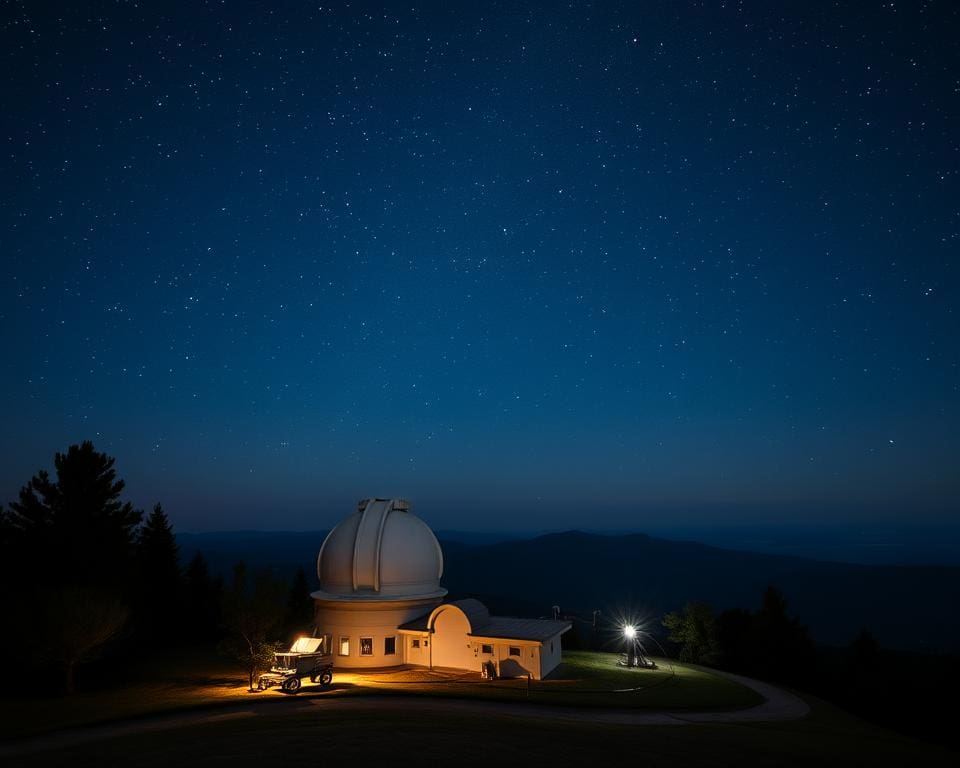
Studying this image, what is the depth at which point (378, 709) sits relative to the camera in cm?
1847

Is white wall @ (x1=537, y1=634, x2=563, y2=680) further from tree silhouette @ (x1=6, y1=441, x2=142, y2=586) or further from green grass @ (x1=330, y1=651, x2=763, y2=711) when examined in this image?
tree silhouette @ (x1=6, y1=441, x2=142, y2=586)

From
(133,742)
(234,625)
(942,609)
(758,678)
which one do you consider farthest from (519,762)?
(942,609)

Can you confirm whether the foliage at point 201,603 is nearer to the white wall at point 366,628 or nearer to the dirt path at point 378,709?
the white wall at point 366,628

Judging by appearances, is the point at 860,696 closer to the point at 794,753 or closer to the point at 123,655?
the point at 794,753

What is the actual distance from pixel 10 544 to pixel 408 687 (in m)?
21.4

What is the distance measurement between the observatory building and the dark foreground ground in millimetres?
7245

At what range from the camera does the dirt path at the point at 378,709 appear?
16.5 metres

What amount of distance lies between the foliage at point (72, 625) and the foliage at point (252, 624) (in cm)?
448

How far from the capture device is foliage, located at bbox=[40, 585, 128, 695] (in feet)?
73.4

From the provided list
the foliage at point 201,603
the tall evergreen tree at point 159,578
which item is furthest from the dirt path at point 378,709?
the foliage at point 201,603

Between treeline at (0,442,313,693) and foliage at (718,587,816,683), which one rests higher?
treeline at (0,442,313,693)

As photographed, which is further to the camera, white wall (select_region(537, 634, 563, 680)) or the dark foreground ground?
white wall (select_region(537, 634, 563, 680))

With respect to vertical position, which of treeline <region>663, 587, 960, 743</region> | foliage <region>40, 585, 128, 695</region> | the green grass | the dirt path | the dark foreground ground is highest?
foliage <region>40, 585, 128, 695</region>

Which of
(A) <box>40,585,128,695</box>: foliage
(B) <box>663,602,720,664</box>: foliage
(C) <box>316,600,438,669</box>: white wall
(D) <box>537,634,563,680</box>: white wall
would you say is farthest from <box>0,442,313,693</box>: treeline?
(B) <box>663,602,720,664</box>: foliage
